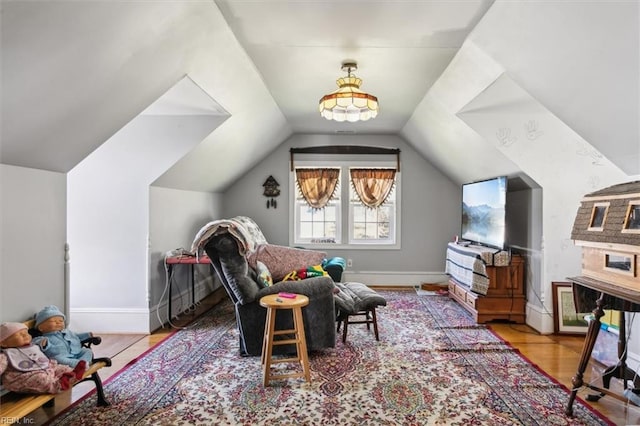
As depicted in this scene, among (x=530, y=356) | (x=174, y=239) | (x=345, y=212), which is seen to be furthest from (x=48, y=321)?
(x=345, y=212)

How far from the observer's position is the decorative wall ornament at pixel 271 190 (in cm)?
588

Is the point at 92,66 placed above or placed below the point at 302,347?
above

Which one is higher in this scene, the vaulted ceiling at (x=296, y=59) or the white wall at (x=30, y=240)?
the vaulted ceiling at (x=296, y=59)

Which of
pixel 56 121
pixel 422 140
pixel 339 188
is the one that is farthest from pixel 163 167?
pixel 422 140

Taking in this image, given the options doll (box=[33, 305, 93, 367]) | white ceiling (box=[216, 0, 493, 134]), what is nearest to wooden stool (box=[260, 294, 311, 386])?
doll (box=[33, 305, 93, 367])

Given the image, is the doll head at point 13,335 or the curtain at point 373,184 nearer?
the doll head at point 13,335

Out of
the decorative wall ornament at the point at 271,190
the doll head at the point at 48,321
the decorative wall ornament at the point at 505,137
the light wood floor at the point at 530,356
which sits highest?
the decorative wall ornament at the point at 505,137

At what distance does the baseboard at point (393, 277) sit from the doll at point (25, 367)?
4172 mm

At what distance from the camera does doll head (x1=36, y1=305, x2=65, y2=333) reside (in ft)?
7.08

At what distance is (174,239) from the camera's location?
428 cm

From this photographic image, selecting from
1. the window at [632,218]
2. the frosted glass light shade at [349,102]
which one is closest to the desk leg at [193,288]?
the frosted glass light shade at [349,102]

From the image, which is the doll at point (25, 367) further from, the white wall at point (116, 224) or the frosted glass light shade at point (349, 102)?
the frosted glass light shade at point (349, 102)

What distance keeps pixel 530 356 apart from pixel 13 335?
3593 mm

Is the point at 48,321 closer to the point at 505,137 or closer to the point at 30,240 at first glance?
the point at 30,240
